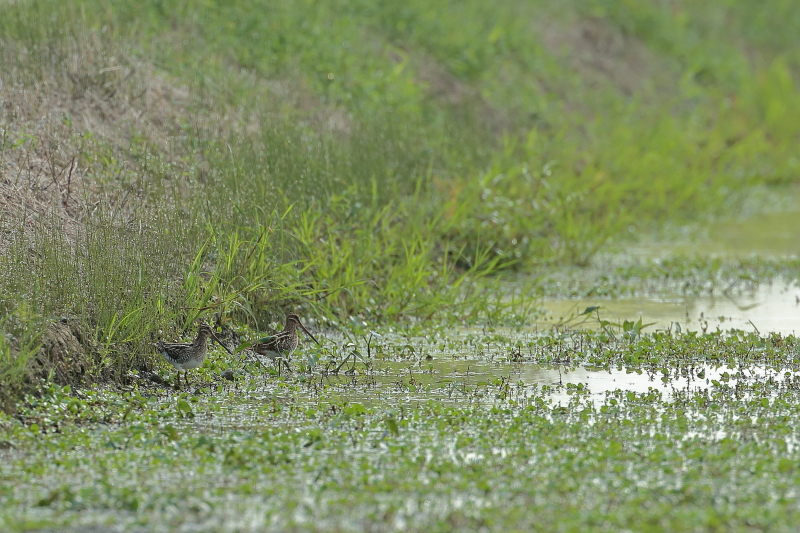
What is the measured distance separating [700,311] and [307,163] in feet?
9.76

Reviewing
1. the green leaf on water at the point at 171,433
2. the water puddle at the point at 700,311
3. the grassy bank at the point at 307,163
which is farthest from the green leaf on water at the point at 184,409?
the water puddle at the point at 700,311

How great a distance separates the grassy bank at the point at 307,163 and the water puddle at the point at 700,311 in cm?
58

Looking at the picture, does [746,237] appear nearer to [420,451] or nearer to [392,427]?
[392,427]

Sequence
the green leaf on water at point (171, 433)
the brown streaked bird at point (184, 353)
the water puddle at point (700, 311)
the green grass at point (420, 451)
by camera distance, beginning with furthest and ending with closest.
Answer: the water puddle at point (700, 311) < the brown streaked bird at point (184, 353) < the green leaf on water at point (171, 433) < the green grass at point (420, 451)

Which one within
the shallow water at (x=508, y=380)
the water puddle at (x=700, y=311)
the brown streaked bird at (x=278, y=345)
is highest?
the water puddle at (x=700, y=311)

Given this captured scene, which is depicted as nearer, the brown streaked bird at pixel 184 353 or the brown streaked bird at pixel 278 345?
the brown streaked bird at pixel 184 353

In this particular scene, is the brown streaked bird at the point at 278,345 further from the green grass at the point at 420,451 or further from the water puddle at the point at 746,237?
the water puddle at the point at 746,237

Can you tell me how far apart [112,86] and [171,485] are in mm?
5471

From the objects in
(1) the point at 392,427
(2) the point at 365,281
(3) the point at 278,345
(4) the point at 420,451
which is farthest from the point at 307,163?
(4) the point at 420,451

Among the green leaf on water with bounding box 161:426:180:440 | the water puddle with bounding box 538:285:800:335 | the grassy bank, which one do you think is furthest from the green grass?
the water puddle with bounding box 538:285:800:335

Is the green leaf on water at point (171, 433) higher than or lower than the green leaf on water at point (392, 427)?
lower

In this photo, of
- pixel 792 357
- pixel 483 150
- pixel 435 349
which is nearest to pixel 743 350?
pixel 792 357

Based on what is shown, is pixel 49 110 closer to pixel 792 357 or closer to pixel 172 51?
pixel 172 51

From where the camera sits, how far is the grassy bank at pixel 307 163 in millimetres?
6727
